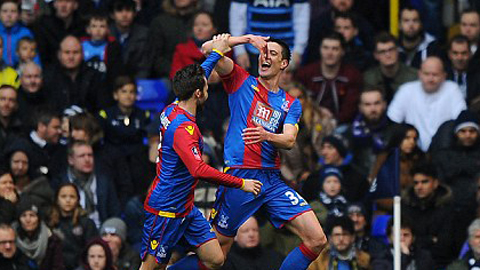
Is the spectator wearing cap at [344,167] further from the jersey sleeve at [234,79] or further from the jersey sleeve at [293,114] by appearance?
the jersey sleeve at [234,79]

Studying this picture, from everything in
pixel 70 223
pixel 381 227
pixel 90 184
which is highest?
pixel 90 184

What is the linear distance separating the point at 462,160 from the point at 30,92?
5.47 meters

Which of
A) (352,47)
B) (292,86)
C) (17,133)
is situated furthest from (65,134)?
(352,47)

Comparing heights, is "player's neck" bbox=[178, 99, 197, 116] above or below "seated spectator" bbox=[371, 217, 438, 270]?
above

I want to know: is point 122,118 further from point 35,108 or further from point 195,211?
point 195,211

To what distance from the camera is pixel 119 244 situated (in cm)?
1752

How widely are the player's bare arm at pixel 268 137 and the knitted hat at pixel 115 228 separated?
323 centimetres

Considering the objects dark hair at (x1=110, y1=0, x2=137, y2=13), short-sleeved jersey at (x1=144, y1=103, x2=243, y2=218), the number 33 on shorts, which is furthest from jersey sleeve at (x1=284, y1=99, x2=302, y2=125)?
dark hair at (x1=110, y1=0, x2=137, y2=13)

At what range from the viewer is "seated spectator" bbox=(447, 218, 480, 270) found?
662 inches

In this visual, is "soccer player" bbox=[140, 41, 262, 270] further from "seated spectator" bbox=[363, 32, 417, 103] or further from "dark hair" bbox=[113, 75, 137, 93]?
"seated spectator" bbox=[363, 32, 417, 103]

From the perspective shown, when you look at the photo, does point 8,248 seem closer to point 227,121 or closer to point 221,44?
point 227,121

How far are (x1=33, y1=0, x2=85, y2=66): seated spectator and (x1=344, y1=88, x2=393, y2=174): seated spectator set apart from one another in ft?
13.5

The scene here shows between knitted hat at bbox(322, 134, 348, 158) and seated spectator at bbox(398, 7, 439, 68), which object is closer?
knitted hat at bbox(322, 134, 348, 158)

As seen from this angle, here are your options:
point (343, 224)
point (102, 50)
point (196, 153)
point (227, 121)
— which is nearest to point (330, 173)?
point (343, 224)
